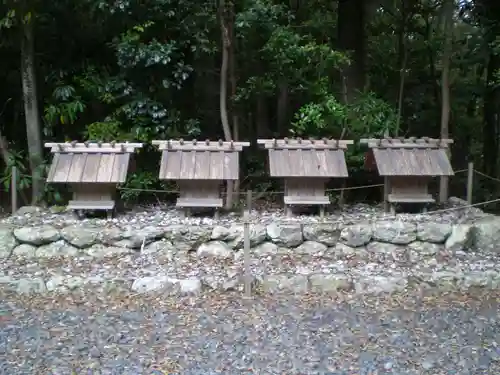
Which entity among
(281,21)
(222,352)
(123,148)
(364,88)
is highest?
(281,21)

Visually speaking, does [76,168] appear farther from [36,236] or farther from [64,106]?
[64,106]

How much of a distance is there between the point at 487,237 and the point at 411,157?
1282 mm

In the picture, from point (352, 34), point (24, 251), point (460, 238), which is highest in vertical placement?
point (352, 34)

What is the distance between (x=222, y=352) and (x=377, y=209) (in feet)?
12.9

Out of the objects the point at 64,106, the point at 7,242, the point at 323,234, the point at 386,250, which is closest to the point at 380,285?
the point at 386,250

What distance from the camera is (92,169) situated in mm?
6078

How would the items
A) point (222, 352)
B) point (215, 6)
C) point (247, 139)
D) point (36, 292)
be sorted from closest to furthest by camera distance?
1. point (222, 352)
2. point (36, 292)
3. point (215, 6)
4. point (247, 139)

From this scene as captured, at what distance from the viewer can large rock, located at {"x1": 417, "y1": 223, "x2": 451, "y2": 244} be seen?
5.83 m

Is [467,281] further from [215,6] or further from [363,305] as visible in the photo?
[215,6]

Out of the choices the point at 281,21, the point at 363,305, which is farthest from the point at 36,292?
the point at 281,21

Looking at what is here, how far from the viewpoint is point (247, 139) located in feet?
29.6

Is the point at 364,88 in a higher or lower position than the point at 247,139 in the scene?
higher

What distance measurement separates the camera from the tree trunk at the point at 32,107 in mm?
6980

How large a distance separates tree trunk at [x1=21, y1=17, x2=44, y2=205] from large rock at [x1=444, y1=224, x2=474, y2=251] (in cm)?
536
